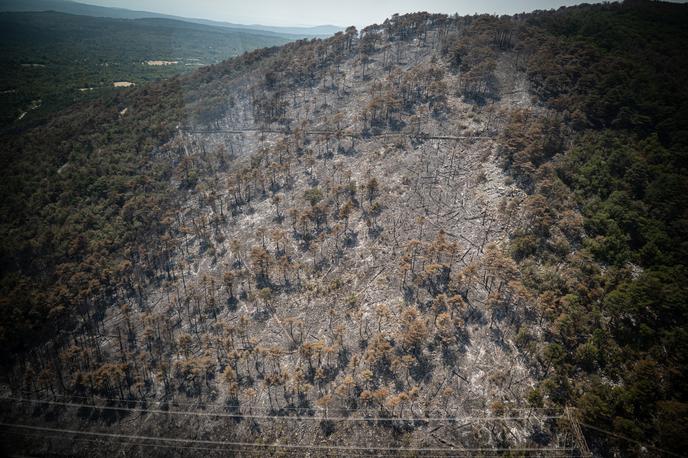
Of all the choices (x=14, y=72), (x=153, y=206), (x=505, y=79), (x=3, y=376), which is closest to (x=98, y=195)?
(x=153, y=206)

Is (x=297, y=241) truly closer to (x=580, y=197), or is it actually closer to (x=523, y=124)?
(x=580, y=197)

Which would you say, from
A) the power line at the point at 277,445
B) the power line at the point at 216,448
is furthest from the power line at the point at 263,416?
the power line at the point at 216,448

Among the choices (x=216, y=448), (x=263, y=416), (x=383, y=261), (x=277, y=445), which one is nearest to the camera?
(x=277, y=445)

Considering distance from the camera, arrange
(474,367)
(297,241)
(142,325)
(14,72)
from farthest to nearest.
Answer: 1. (14,72)
2. (297,241)
3. (142,325)
4. (474,367)

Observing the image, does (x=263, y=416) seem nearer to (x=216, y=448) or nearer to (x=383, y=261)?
(x=216, y=448)

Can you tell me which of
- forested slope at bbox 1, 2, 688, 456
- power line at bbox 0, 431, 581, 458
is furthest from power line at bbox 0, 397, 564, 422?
power line at bbox 0, 431, 581, 458

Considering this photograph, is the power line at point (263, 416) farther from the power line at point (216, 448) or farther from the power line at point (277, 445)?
the power line at point (216, 448)

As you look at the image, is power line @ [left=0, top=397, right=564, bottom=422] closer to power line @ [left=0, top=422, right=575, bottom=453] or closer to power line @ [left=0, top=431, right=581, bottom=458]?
power line @ [left=0, top=422, right=575, bottom=453]

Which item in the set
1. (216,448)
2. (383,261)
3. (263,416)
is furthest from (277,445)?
(383,261)
